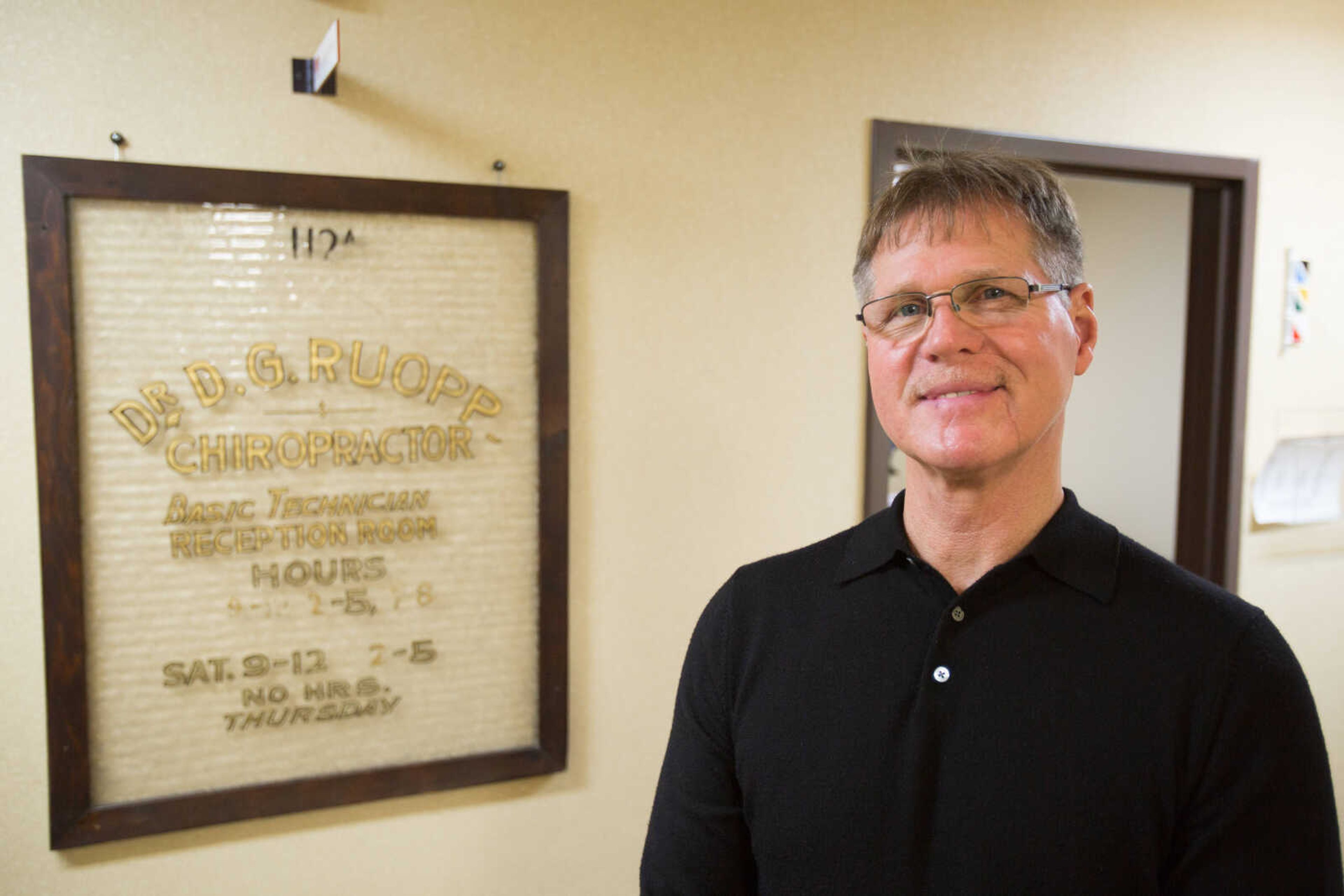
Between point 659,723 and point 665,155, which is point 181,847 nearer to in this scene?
point 659,723

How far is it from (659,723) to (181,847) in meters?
0.89

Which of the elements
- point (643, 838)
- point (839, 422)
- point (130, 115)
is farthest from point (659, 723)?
point (130, 115)

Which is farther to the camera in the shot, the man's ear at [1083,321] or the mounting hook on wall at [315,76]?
the mounting hook on wall at [315,76]

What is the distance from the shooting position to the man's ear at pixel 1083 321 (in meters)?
1.04

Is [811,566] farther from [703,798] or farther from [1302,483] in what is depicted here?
[1302,483]

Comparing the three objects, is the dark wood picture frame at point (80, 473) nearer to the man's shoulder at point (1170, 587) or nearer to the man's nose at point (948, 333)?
the man's nose at point (948, 333)

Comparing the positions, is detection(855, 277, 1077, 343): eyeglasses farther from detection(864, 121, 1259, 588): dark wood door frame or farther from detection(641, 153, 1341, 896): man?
detection(864, 121, 1259, 588): dark wood door frame

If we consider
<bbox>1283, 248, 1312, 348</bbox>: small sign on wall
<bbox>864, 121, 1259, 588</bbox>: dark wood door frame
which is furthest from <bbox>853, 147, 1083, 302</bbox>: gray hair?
<bbox>1283, 248, 1312, 348</bbox>: small sign on wall

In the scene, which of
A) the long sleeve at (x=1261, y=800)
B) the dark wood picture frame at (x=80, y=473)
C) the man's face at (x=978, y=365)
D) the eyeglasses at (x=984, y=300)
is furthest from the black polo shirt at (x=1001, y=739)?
the dark wood picture frame at (x=80, y=473)

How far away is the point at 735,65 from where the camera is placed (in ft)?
6.35

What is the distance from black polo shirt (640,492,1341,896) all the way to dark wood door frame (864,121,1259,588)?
1620mm

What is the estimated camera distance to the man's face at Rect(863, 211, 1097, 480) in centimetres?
98

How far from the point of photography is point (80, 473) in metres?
1.55

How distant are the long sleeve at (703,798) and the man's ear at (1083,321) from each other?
487 mm
